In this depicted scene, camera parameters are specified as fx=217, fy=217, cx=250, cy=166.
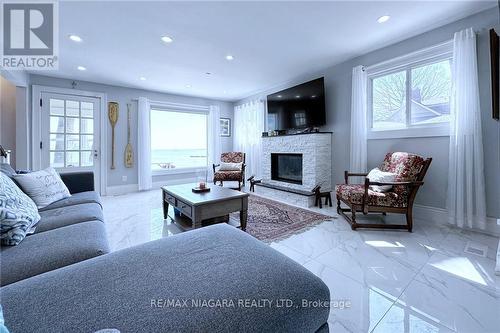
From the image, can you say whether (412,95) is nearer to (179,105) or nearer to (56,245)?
(56,245)

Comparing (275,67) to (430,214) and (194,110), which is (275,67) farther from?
(430,214)

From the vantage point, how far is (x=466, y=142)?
2.42m

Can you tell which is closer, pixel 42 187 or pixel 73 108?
pixel 42 187

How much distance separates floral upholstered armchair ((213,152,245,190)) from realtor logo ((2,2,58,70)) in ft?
11.0

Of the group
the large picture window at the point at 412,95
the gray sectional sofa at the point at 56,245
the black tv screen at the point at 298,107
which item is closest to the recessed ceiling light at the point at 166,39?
the gray sectional sofa at the point at 56,245

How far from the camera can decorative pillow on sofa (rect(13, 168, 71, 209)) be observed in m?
1.87

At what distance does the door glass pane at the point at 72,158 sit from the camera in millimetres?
4254

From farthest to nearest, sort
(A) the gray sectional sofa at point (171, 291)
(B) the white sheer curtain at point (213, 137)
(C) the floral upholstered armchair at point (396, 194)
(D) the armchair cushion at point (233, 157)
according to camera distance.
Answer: (B) the white sheer curtain at point (213, 137)
(D) the armchair cushion at point (233, 157)
(C) the floral upholstered armchair at point (396, 194)
(A) the gray sectional sofa at point (171, 291)

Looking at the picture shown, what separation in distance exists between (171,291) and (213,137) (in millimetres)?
5308

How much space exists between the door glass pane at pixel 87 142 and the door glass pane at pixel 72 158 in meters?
0.17

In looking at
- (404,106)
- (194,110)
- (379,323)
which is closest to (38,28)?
(194,110)

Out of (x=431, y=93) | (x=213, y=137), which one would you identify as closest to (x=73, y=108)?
(x=213, y=137)

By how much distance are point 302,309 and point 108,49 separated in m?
3.77

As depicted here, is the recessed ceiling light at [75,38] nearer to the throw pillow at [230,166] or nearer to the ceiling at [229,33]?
the ceiling at [229,33]
